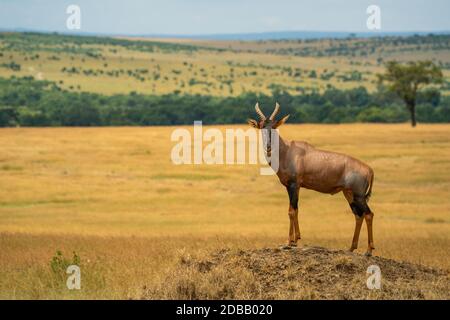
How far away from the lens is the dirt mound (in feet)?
46.2

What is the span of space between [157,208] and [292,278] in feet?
95.5

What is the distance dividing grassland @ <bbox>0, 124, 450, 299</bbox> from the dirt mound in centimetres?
45

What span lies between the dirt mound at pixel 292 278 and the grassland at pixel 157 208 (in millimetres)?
446

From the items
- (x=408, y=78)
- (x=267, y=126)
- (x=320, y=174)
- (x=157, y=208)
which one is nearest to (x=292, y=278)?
(x=320, y=174)

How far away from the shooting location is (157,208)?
43438 millimetres

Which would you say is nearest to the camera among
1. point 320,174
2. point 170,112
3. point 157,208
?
point 320,174

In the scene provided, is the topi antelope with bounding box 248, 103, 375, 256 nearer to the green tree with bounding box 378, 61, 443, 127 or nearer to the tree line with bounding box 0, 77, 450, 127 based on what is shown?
the tree line with bounding box 0, 77, 450, 127

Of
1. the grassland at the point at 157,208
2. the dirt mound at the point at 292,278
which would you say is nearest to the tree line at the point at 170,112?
the grassland at the point at 157,208

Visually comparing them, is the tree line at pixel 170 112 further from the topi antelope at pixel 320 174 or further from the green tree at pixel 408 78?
the topi antelope at pixel 320 174

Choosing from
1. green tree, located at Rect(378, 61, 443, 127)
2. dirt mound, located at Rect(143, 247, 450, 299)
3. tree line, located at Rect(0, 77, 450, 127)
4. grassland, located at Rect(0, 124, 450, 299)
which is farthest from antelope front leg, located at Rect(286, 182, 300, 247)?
green tree, located at Rect(378, 61, 443, 127)

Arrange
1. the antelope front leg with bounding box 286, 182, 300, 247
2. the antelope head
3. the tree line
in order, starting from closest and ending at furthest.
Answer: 1. the antelope head
2. the antelope front leg with bounding box 286, 182, 300, 247
3. the tree line

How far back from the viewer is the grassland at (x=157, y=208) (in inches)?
741

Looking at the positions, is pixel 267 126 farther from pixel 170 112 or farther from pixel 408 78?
pixel 170 112
